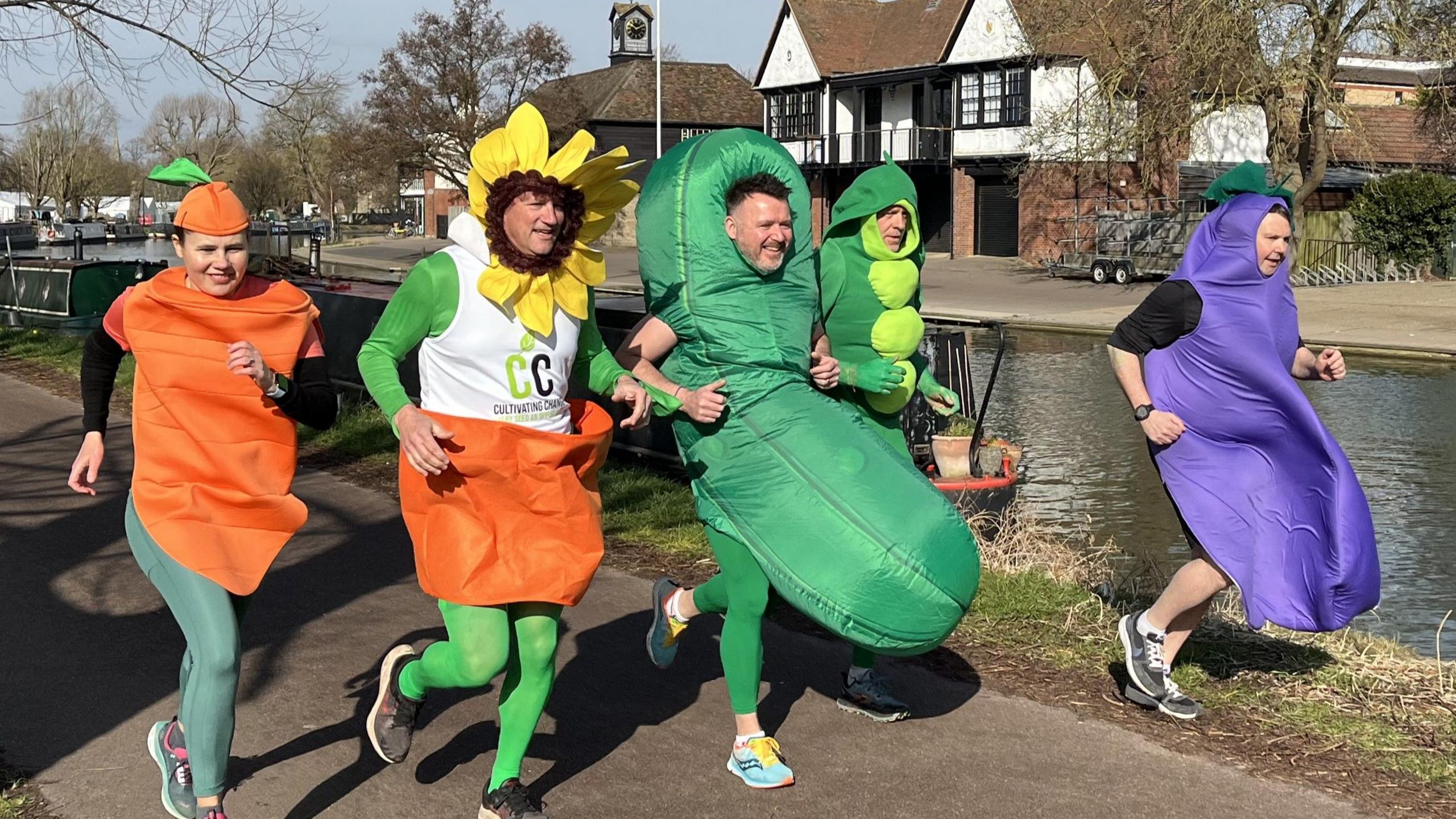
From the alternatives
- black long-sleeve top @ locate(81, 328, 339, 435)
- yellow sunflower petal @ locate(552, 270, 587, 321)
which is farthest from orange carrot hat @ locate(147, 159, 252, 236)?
yellow sunflower petal @ locate(552, 270, 587, 321)

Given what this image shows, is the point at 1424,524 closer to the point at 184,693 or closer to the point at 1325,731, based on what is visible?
the point at 1325,731

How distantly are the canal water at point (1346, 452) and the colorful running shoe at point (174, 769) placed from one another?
5.32m

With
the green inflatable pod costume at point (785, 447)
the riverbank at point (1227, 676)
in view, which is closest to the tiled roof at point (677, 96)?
the riverbank at point (1227, 676)

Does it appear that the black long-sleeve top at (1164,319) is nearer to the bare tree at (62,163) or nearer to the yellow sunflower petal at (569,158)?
the yellow sunflower petal at (569,158)

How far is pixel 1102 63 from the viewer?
3073 centimetres

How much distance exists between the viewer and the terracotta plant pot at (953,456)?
1071cm

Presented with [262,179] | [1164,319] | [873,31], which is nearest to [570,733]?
[1164,319]

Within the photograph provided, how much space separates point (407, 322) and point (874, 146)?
158 feet

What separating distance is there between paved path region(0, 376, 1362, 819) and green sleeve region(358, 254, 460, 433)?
1344 mm

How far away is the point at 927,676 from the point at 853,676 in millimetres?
550

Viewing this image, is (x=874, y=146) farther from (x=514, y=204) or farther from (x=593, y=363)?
(x=514, y=204)

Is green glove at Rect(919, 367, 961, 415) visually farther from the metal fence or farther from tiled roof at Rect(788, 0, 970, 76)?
tiled roof at Rect(788, 0, 970, 76)

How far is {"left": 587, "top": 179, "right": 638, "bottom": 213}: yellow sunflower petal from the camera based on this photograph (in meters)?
4.55

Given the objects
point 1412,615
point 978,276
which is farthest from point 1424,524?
point 978,276
